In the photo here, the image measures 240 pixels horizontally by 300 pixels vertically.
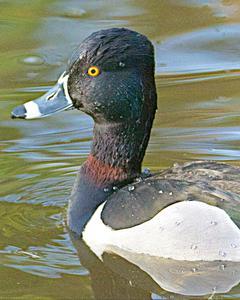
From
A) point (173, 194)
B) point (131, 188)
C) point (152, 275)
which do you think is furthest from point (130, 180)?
point (152, 275)

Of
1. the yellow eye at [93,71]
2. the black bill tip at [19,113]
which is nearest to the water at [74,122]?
the black bill tip at [19,113]

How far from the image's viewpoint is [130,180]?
9.18 meters

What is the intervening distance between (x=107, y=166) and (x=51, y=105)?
67 cm

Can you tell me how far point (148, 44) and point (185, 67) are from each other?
13.2 feet

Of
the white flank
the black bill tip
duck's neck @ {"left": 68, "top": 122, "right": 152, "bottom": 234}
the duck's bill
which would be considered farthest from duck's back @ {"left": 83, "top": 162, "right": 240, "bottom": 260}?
the black bill tip

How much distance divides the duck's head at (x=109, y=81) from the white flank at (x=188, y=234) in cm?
98

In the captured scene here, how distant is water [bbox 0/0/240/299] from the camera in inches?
326

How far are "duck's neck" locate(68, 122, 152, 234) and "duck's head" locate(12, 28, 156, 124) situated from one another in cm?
10

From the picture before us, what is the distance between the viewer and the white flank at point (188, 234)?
832 cm

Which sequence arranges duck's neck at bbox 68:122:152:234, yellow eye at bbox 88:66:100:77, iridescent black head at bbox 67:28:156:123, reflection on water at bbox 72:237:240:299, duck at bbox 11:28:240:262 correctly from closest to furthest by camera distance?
reflection on water at bbox 72:237:240:299, duck at bbox 11:28:240:262, iridescent black head at bbox 67:28:156:123, yellow eye at bbox 88:66:100:77, duck's neck at bbox 68:122:152:234

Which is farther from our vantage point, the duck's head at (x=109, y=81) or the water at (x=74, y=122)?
the duck's head at (x=109, y=81)

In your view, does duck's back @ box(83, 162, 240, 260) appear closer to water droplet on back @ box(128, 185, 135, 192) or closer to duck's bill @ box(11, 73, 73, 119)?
water droplet on back @ box(128, 185, 135, 192)

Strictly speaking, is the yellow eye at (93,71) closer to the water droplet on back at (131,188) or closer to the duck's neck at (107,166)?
the duck's neck at (107,166)

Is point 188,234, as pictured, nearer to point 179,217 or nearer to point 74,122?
point 179,217
